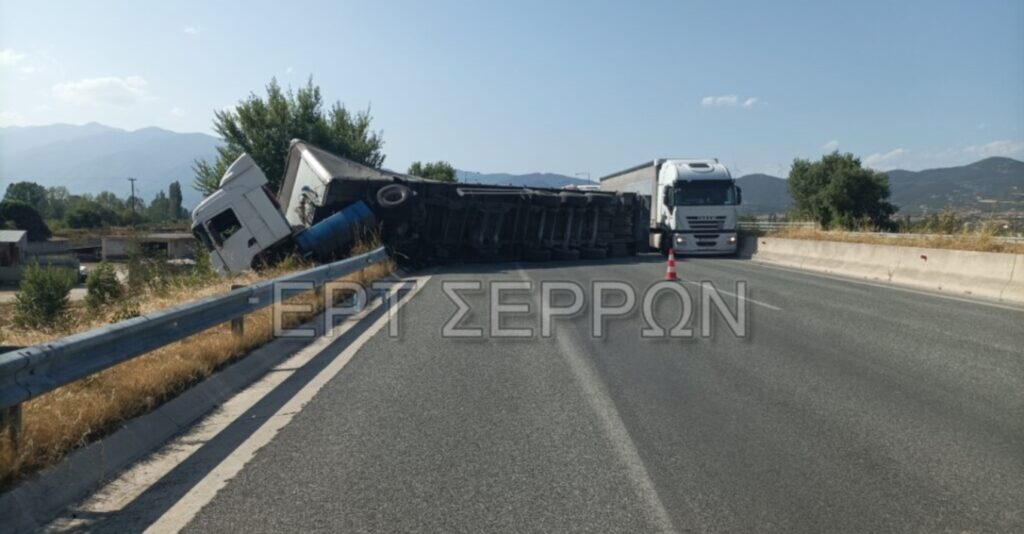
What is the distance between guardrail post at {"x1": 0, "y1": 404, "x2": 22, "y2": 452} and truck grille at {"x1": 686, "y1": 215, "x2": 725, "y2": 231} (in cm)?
2535

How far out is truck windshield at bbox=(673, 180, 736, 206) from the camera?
2786 cm

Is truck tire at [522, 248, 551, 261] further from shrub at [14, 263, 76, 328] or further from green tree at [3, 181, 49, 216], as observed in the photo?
green tree at [3, 181, 49, 216]

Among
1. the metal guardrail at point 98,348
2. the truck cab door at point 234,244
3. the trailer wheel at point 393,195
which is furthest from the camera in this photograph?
the trailer wheel at point 393,195

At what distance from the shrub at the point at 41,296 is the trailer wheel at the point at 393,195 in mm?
8342

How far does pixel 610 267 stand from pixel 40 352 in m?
19.8

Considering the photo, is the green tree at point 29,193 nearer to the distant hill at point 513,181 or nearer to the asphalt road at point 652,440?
the distant hill at point 513,181

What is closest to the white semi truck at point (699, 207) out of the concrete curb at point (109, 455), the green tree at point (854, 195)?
the concrete curb at point (109, 455)

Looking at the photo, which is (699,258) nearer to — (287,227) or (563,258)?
(563,258)

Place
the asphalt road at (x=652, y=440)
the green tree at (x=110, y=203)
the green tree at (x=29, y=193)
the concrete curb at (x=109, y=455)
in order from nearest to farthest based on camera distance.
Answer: the concrete curb at (x=109, y=455) → the asphalt road at (x=652, y=440) → the green tree at (x=110, y=203) → the green tree at (x=29, y=193)

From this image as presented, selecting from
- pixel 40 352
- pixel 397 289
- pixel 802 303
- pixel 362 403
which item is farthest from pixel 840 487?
pixel 397 289

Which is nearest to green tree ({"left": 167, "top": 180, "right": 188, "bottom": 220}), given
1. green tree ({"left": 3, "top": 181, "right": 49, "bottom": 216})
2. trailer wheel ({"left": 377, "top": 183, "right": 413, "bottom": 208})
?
green tree ({"left": 3, "top": 181, "right": 49, "bottom": 216})

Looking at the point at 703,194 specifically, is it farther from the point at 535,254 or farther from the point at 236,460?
the point at 236,460

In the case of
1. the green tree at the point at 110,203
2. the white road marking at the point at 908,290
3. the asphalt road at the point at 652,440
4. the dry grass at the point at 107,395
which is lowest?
the white road marking at the point at 908,290

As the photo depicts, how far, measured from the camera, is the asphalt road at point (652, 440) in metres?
3.96
